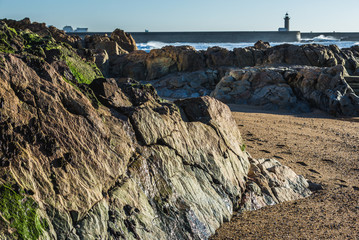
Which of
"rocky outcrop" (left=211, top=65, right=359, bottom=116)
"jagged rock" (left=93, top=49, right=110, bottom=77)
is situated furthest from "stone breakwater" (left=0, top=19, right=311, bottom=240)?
"jagged rock" (left=93, top=49, right=110, bottom=77)

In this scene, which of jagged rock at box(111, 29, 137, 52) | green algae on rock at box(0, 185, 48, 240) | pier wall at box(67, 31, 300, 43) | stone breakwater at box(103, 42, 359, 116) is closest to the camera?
green algae on rock at box(0, 185, 48, 240)

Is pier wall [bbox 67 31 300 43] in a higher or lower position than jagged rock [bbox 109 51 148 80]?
higher

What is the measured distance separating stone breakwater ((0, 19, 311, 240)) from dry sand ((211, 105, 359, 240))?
24 centimetres

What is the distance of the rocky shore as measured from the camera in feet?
7.38

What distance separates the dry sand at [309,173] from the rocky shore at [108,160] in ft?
0.73

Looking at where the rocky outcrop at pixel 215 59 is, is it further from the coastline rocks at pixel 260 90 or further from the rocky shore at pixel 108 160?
the rocky shore at pixel 108 160

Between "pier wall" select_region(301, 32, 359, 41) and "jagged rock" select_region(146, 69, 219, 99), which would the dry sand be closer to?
"jagged rock" select_region(146, 69, 219, 99)

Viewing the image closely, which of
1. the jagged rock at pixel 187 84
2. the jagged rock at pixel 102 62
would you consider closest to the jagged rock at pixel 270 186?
the jagged rock at pixel 187 84

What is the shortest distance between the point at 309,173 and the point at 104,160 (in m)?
3.70

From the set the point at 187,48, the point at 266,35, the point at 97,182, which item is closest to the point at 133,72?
the point at 187,48

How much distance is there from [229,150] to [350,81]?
35.3ft

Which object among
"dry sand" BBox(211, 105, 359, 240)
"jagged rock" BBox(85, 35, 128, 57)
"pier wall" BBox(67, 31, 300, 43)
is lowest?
"dry sand" BBox(211, 105, 359, 240)

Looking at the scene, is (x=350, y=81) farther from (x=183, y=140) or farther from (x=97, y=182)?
(x=97, y=182)

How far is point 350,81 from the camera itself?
13.1 metres
